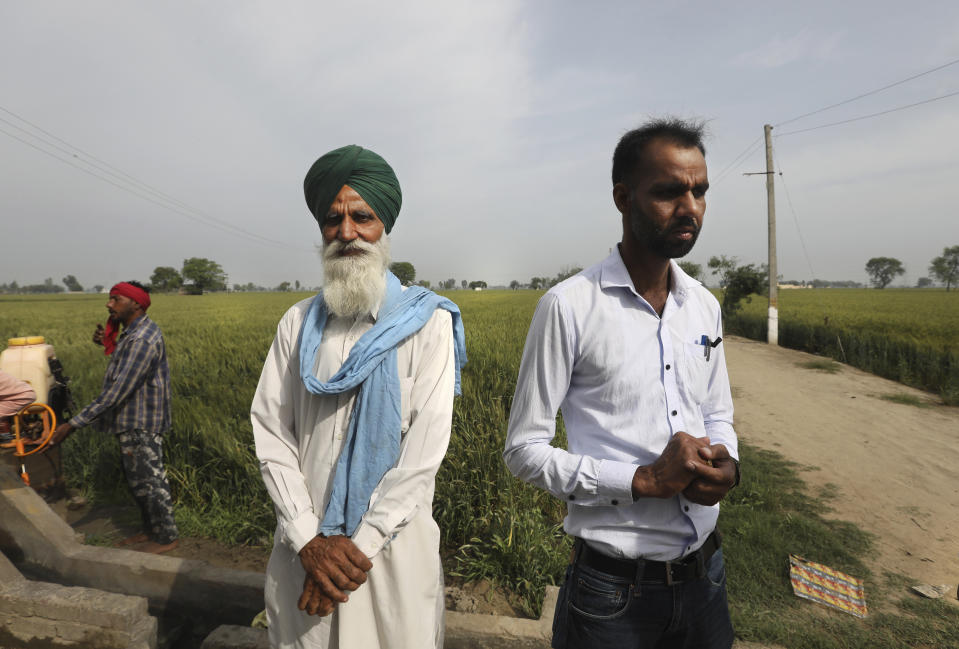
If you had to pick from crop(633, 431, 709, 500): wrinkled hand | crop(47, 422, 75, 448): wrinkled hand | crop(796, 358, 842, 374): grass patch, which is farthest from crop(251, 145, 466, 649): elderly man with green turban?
crop(796, 358, 842, 374): grass patch

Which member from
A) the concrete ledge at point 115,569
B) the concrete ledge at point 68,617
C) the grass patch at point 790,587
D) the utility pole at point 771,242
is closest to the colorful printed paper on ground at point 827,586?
the grass patch at point 790,587

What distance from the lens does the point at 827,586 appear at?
8.87 feet

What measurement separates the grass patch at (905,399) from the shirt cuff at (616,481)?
839 cm

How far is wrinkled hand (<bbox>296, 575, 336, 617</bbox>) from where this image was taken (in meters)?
1.29

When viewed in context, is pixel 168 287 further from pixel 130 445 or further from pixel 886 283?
pixel 886 283

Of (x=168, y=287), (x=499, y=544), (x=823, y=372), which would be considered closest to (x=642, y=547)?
(x=499, y=544)

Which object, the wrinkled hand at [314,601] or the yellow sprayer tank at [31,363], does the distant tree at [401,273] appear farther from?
the yellow sprayer tank at [31,363]

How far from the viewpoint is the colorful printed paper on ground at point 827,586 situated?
8.39ft

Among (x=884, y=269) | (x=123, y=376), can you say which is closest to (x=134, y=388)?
(x=123, y=376)

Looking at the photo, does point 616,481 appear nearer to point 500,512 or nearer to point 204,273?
point 500,512

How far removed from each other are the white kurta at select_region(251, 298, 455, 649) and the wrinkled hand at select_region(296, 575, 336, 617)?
0.30 feet

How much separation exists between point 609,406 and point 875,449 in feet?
18.8

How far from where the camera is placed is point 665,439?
1194mm

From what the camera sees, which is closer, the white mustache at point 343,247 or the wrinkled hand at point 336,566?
the wrinkled hand at point 336,566
